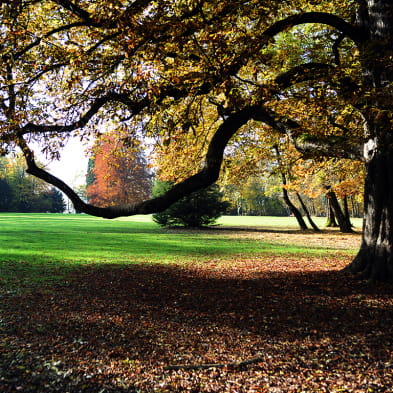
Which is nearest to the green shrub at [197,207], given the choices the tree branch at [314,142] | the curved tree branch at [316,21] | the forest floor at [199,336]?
the tree branch at [314,142]

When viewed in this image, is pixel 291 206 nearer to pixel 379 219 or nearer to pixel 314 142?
pixel 379 219

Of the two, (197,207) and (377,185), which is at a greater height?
(377,185)

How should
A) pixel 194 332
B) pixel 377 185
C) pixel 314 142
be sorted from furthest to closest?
pixel 314 142 < pixel 377 185 < pixel 194 332

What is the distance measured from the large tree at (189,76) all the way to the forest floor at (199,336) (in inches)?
78.6

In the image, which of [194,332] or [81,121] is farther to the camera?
[81,121]

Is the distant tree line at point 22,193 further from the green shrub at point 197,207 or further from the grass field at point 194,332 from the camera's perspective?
the grass field at point 194,332

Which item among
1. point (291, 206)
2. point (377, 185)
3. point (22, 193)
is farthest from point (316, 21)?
point (22, 193)

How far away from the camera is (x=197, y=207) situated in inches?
1110

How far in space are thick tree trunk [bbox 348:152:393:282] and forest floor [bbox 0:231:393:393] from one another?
0.47 metres

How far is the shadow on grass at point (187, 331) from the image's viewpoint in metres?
3.88

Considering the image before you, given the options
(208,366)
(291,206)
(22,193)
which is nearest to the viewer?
(208,366)

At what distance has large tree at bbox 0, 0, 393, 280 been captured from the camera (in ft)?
19.5

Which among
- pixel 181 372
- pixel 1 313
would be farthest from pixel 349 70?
pixel 1 313

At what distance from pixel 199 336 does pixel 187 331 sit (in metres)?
0.27
